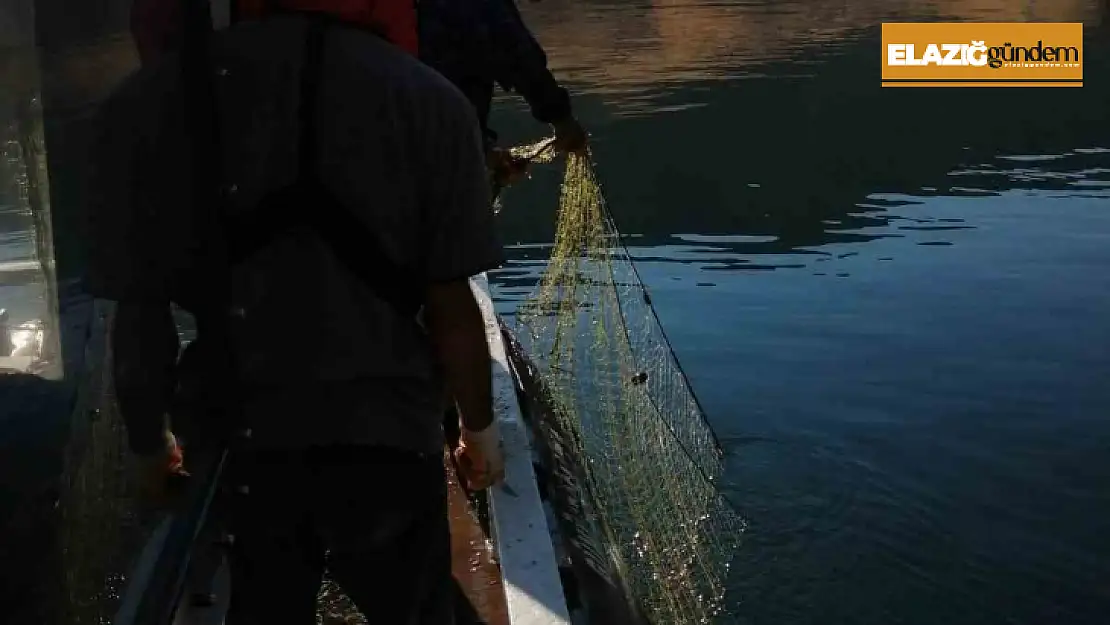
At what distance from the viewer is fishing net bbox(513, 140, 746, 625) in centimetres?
494

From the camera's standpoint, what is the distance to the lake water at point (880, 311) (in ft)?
18.5

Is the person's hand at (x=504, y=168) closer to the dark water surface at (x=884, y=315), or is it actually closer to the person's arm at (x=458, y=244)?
the dark water surface at (x=884, y=315)

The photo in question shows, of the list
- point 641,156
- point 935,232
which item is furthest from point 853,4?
point 935,232

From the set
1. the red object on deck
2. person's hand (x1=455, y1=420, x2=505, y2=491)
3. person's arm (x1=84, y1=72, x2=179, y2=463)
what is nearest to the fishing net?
person's hand (x1=455, y1=420, x2=505, y2=491)

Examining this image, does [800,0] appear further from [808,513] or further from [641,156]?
[808,513]

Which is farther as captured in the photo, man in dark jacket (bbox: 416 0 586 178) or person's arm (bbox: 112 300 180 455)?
man in dark jacket (bbox: 416 0 586 178)

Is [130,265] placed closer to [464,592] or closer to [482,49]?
[464,592]

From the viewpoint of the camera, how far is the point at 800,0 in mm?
30469

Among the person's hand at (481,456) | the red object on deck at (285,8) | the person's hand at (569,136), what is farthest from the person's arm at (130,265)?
the person's hand at (569,136)

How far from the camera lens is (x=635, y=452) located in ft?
18.0

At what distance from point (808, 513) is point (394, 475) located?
4182 millimetres

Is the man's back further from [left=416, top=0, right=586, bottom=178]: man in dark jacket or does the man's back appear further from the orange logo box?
the orange logo box

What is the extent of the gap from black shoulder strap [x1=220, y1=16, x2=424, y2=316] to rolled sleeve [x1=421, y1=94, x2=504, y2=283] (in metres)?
0.09

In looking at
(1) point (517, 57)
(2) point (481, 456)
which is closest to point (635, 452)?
(1) point (517, 57)
